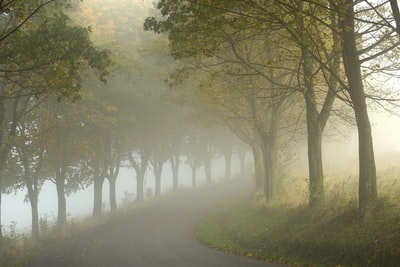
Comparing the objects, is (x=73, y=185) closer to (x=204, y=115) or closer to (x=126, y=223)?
(x=126, y=223)

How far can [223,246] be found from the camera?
16.0m

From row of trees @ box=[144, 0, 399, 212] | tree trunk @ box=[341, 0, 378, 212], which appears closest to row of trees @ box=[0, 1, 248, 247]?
row of trees @ box=[144, 0, 399, 212]

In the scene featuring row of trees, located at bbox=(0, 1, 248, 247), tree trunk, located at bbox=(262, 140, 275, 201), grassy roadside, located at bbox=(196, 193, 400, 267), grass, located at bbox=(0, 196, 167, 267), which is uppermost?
row of trees, located at bbox=(0, 1, 248, 247)

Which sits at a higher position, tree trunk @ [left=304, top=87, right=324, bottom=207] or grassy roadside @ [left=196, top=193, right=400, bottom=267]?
tree trunk @ [left=304, top=87, right=324, bottom=207]

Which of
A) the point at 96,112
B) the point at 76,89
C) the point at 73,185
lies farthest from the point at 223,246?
the point at 73,185

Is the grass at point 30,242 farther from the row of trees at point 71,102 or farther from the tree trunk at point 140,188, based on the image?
the tree trunk at point 140,188

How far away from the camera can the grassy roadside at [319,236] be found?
10812mm

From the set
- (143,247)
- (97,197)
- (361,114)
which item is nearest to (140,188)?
(97,197)

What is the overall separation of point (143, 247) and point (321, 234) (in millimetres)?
7428

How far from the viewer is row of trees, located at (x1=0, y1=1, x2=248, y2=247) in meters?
13.9

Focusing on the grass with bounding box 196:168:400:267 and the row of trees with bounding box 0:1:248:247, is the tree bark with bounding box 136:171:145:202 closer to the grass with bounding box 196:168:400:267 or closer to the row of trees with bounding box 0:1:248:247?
the row of trees with bounding box 0:1:248:247

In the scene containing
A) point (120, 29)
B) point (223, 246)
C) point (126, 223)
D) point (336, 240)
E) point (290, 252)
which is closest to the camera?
point (336, 240)

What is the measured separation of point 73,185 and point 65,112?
9967mm

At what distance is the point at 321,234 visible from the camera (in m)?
13.0
